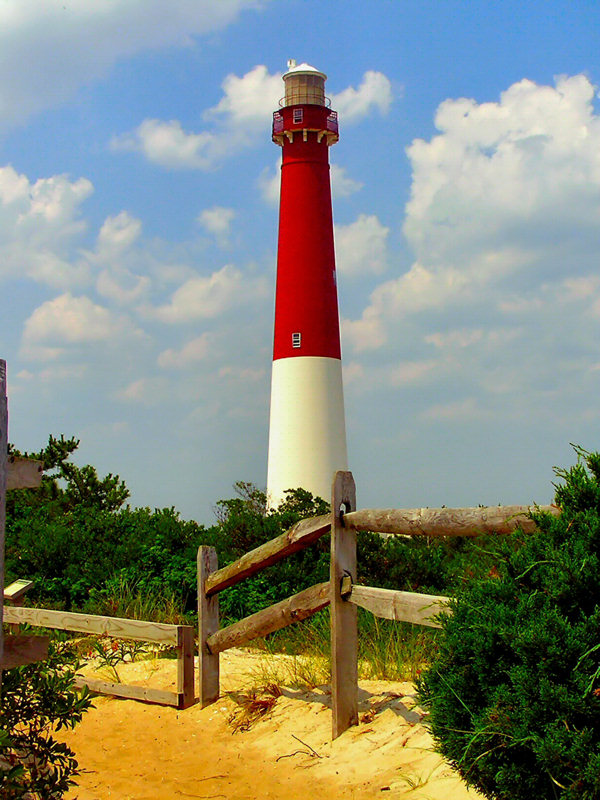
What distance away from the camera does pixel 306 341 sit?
21078mm

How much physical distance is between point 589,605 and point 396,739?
107 inches

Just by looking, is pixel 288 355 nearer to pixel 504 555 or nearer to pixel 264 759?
pixel 264 759

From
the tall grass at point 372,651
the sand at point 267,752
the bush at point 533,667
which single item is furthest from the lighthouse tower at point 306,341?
the bush at point 533,667

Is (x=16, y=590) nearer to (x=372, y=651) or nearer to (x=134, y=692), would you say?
(x=134, y=692)

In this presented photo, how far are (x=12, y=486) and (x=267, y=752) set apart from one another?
319cm

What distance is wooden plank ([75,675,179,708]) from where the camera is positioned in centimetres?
761

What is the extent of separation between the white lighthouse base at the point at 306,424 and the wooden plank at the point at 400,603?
588 inches

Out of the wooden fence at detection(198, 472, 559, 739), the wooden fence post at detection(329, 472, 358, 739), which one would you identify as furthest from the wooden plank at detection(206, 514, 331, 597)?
the wooden fence post at detection(329, 472, 358, 739)

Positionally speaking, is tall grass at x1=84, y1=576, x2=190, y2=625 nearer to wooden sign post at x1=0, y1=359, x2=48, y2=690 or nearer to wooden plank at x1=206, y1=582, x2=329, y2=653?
wooden plank at x1=206, y1=582, x2=329, y2=653

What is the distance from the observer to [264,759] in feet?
20.4

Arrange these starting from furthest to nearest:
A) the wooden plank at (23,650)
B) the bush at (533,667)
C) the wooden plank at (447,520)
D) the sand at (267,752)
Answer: the sand at (267,752) → the wooden plank at (447,520) → the wooden plank at (23,650) → the bush at (533,667)

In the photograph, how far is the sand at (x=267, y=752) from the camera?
17.8 feet

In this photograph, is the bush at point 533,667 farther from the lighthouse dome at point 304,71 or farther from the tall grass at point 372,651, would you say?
the lighthouse dome at point 304,71

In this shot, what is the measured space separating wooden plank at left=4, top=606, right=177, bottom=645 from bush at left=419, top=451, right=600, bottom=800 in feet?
13.4
